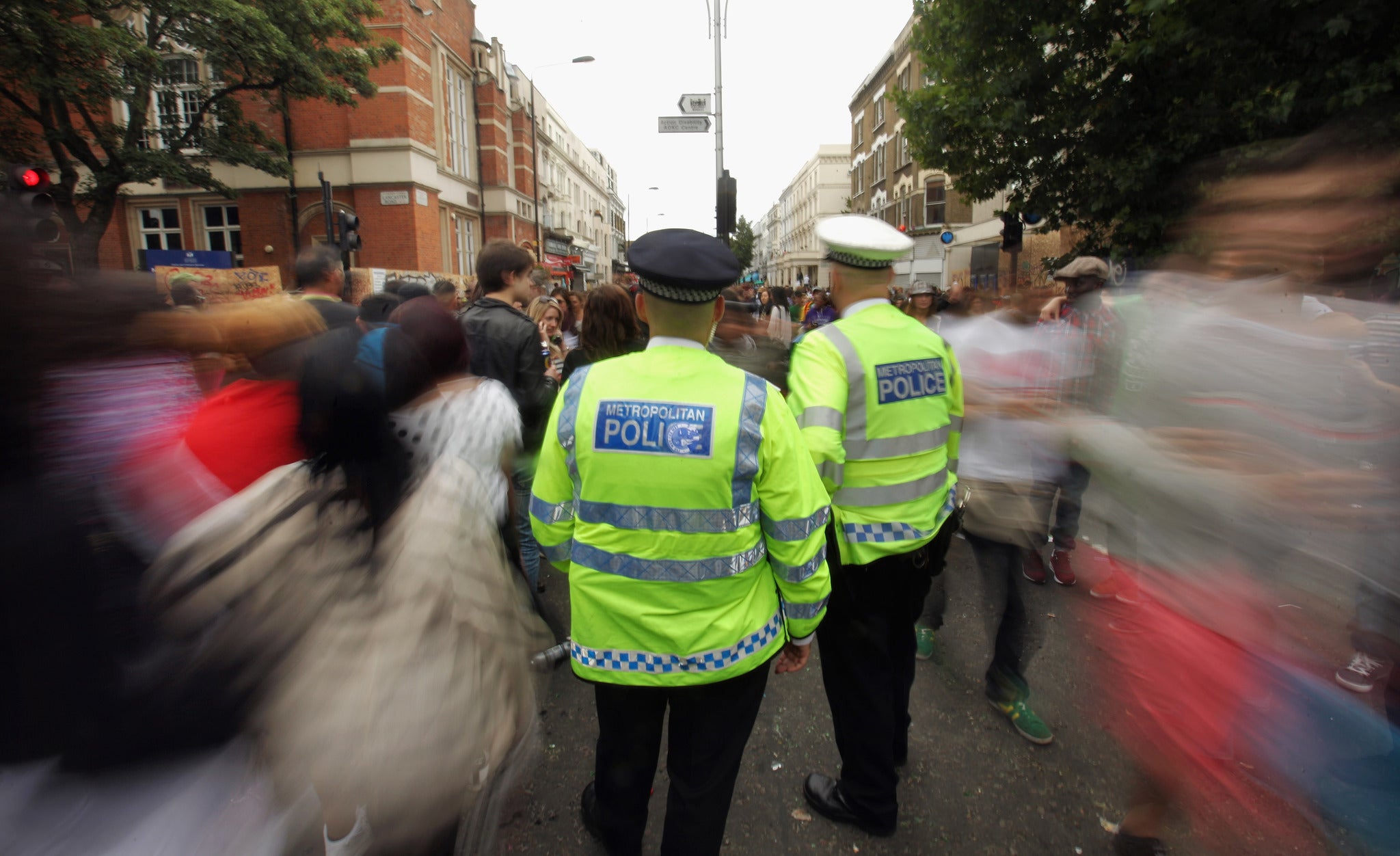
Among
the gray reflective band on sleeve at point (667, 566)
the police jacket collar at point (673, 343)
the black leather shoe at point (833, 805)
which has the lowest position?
the black leather shoe at point (833, 805)

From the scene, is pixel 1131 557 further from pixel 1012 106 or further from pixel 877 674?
pixel 1012 106

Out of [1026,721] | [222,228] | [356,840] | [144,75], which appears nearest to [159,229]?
[222,228]

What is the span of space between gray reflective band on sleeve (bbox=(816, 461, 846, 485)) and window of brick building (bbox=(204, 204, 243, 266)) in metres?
25.8

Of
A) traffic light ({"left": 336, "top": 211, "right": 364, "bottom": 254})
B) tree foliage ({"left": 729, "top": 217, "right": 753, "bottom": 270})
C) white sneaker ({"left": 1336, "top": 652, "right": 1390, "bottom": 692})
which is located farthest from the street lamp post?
tree foliage ({"left": 729, "top": 217, "right": 753, "bottom": 270})

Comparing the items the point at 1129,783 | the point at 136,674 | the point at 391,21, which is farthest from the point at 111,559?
the point at 391,21

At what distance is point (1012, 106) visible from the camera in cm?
1035

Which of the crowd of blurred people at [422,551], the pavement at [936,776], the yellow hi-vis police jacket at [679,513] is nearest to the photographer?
the crowd of blurred people at [422,551]

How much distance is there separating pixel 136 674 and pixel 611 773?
127 centimetres

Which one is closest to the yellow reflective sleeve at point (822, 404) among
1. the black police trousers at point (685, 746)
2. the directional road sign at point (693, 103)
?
the black police trousers at point (685, 746)

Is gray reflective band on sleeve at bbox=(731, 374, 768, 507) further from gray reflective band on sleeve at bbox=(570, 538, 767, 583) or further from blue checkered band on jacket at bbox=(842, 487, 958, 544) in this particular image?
blue checkered band on jacket at bbox=(842, 487, 958, 544)

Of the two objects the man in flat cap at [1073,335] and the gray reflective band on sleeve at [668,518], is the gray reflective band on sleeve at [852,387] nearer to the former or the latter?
the gray reflective band on sleeve at [668,518]

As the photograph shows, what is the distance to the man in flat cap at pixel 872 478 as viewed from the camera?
2361 mm

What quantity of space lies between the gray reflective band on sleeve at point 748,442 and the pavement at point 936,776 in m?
1.58

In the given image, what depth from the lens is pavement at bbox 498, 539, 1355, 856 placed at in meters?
2.59
